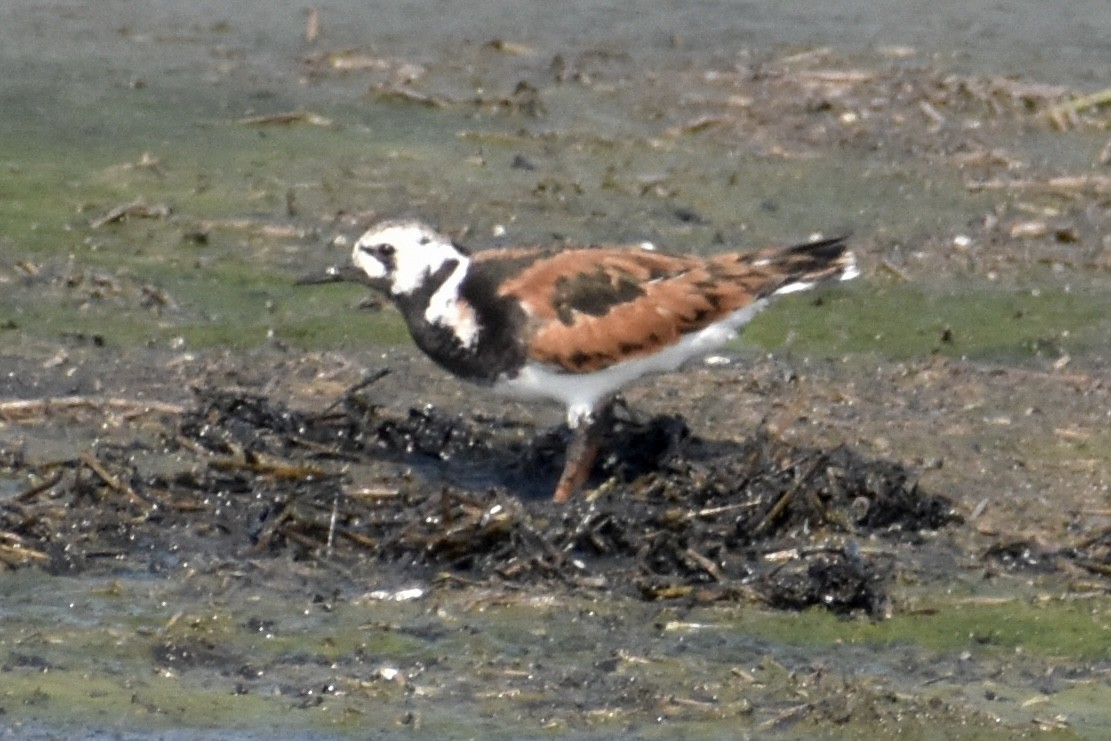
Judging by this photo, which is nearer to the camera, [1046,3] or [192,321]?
[192,321]

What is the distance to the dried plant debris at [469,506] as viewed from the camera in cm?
552

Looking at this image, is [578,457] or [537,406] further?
[537,406]

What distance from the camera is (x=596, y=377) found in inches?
245

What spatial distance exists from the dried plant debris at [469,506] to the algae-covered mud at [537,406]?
0.01 metres

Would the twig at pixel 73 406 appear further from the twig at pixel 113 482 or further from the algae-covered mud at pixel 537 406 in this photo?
the twig at pixel 113 482

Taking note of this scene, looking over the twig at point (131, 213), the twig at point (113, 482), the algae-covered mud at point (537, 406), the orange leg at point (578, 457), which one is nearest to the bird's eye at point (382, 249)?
the algae-covered mud at point (537, 406)

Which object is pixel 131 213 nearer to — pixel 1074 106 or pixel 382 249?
pixel 382 249

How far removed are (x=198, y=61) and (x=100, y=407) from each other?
4959mm

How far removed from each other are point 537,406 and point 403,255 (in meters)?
1.01

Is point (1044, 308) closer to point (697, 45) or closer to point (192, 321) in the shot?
point (192, 321)

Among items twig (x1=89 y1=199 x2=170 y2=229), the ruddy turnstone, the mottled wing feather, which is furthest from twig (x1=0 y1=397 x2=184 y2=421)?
twig (x1=89 y1=199 x2=170 y2=229)

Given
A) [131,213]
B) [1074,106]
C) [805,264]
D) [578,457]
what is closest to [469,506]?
[578,457]

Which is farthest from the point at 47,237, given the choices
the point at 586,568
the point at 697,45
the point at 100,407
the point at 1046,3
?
the point at 1046,3

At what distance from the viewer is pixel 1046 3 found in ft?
42.9
